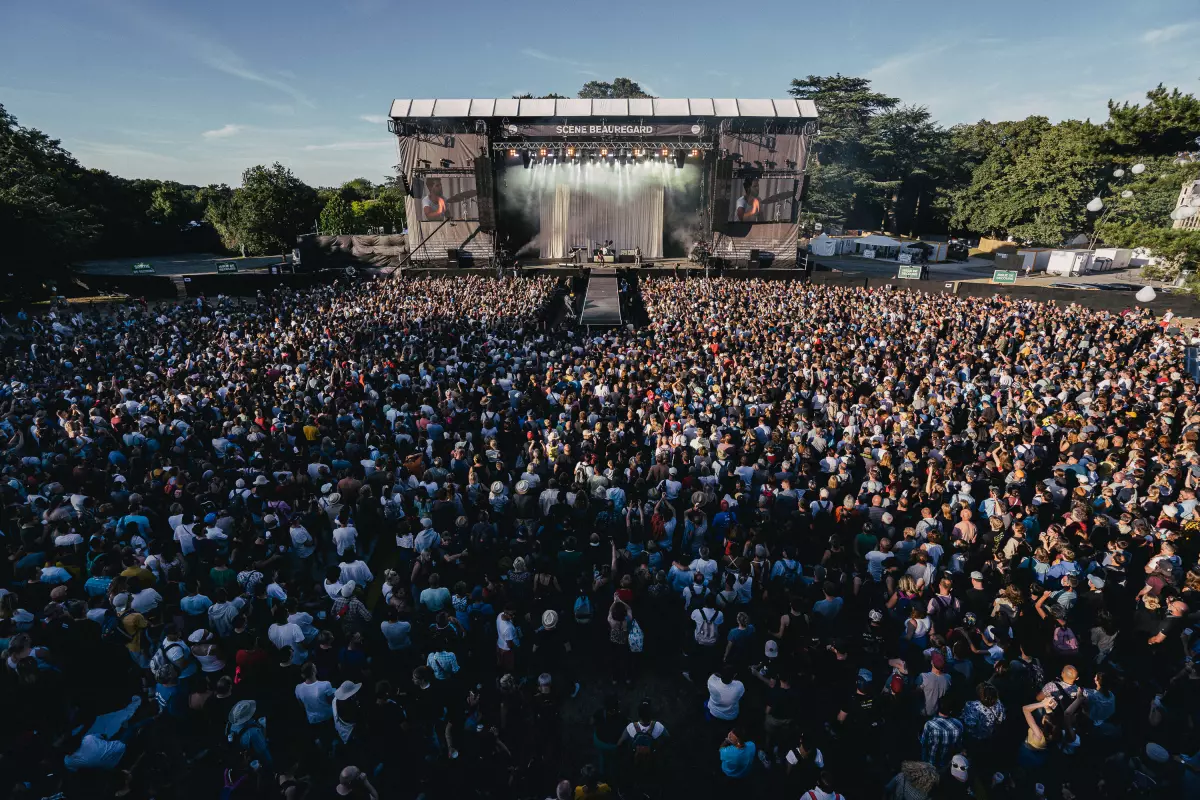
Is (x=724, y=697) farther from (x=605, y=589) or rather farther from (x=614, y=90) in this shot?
(x=614, y=90)

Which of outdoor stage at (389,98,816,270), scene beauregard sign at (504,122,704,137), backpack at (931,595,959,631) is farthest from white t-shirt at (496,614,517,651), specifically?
scene beauregard sign at (504,122,704,137)

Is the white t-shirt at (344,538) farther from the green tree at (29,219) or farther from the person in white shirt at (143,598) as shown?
the green tree at (29,219)

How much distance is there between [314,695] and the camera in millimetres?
4629

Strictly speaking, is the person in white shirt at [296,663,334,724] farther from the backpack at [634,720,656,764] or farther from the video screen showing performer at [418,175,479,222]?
the video screen showing performer at [418,175,479,222]

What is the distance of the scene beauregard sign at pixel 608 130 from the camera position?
94.3ft

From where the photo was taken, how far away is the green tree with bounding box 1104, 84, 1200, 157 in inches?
568

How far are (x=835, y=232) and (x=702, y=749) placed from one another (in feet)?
166

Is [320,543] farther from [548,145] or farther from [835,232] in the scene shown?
[835,232]

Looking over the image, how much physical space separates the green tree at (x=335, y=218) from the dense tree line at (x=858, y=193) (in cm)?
10

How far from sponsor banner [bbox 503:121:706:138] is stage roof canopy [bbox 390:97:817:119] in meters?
0.51

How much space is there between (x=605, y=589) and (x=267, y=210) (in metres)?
45.7

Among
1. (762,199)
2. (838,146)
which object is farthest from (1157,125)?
(838,146)

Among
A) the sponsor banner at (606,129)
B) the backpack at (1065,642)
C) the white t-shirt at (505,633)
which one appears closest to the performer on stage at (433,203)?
the sponsor banner at (606,129)

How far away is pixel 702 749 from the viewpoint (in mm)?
5262
